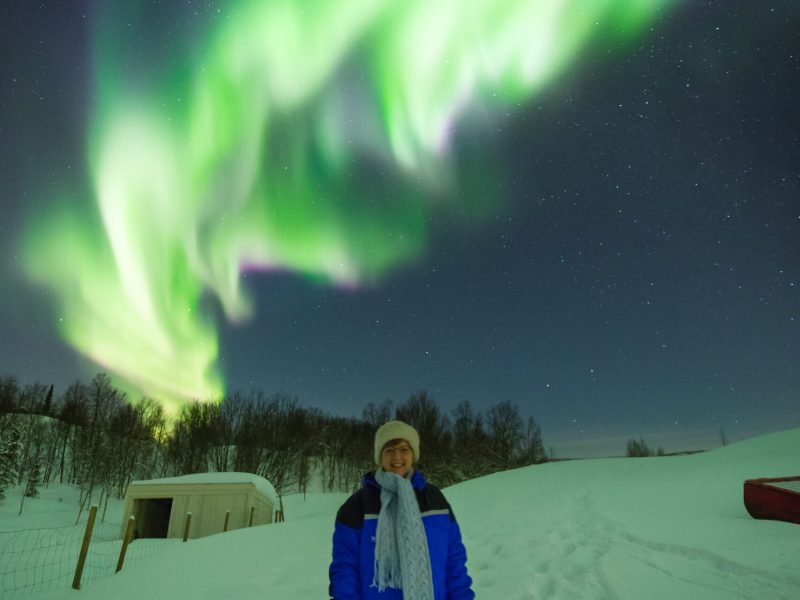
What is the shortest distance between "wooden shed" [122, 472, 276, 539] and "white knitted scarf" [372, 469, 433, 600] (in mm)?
21186

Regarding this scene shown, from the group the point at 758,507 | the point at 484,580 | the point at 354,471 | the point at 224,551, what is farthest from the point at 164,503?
the point at 354,471

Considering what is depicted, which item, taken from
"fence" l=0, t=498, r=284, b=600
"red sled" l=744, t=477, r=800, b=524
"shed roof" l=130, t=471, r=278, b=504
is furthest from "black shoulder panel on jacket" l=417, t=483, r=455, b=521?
"shed roof" l=130, t=471, r=278, b=504

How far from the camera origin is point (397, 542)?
2631 mm

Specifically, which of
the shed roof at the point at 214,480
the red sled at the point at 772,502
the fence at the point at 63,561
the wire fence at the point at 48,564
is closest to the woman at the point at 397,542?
the red sled at the point at 772,502

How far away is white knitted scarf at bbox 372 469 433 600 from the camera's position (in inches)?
100

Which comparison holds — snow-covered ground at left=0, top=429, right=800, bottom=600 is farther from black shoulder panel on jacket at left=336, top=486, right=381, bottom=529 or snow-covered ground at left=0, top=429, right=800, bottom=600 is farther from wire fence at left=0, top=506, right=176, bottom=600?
black shoulder panel on jacket at left=336, top=486, right=381, bottom=529

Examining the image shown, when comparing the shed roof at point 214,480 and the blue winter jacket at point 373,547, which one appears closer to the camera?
the blue winter jacket at point 373,547

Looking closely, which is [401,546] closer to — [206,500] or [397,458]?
[397,458]

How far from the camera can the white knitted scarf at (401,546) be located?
2549 mm

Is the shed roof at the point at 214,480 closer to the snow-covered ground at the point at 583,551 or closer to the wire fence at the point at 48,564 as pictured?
the wire fence at the point at 48,564

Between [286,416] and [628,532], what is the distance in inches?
2141

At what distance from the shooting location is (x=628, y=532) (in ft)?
27.6

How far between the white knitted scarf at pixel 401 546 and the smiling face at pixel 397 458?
0.49 ft

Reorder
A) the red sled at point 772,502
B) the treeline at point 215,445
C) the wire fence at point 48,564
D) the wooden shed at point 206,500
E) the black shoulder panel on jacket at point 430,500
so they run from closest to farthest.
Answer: the black shoulder panel on jacket at point 430,500, the red sled at point 772,502, the wire fence at point 48,564, the wooden shed at point 206,500, the treeline at point 215,445
